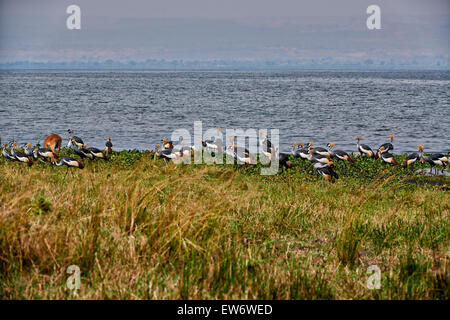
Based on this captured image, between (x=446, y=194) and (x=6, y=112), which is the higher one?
(x=6, y=112)

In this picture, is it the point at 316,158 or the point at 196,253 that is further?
the point at 316,158

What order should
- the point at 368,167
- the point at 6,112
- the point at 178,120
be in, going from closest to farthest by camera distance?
the point at 368,167 < the point at 178,120 < the point at 6,112

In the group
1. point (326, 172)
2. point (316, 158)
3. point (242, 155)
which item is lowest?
point (326, 172)

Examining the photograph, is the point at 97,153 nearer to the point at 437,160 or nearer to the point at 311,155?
the point at 311,155

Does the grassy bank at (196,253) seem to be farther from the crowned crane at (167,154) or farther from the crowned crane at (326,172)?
the crowned crane at (167,154)

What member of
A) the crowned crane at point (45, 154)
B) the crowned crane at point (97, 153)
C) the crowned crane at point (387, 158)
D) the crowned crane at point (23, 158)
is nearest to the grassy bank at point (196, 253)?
the crowned crane at point (45, 154)

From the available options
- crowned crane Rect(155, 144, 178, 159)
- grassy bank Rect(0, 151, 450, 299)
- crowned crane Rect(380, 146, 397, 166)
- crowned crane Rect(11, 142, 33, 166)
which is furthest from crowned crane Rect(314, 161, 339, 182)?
crowned crane Rect(11, 142, 33, 166)

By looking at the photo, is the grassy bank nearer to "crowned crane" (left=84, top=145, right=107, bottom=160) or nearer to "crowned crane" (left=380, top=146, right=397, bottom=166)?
"crowned crane" (left=84, top=145, right=107, bottom=160)

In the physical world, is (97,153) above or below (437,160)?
above

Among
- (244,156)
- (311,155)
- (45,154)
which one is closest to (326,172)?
(311,155)
